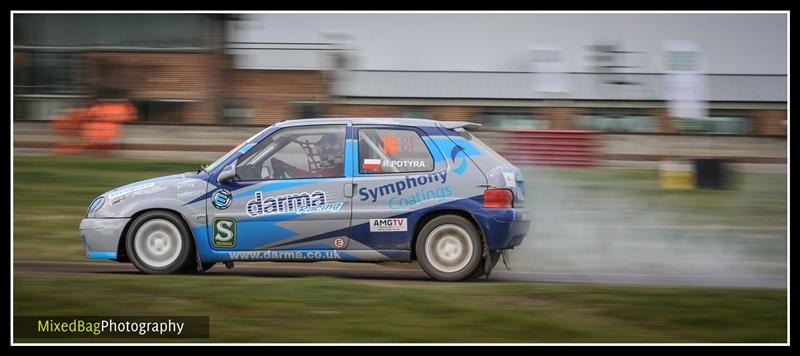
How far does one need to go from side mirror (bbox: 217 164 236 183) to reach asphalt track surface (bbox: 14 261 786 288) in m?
1.03

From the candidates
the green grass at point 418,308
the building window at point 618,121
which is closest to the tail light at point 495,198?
the green grass at point 418,308

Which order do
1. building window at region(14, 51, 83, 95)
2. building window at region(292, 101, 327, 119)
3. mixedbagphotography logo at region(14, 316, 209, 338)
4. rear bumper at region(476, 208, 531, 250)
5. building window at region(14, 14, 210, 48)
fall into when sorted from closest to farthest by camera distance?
mixedbagphotography logo at region(14, 316, 209, 338) → rear bumper at region(476, 208, 531, 250) → building window at region(292, 101, 327, 119) → building window at region(14, 51, 83, 95) → building window at region(14, 14, 210, 48)

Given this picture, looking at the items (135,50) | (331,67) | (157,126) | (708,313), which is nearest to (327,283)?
(708,313)

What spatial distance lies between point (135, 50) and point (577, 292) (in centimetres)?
2218

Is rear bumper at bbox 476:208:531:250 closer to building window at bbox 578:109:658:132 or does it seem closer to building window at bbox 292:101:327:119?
building window at bbox 578:109:658:132

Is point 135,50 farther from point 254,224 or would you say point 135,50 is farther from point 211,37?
point 254,224

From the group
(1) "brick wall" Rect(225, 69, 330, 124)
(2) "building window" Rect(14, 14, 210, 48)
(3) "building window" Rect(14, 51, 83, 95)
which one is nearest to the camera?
(1) "brick wall" Rect(225, 69, 330, 124)

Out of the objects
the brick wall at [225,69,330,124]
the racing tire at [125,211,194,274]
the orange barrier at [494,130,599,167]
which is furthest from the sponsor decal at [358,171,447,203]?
the brick wall at [225,69,330,124]

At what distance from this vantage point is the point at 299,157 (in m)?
9.14

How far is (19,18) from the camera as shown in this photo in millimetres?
27141

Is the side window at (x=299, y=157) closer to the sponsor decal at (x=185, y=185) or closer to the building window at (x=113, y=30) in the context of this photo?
the sponsor decal at (x=185, y=185)

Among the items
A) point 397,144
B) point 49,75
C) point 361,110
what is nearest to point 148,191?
point 397,144

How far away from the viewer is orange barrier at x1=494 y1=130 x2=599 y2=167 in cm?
1839

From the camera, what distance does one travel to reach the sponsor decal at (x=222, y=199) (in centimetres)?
902
